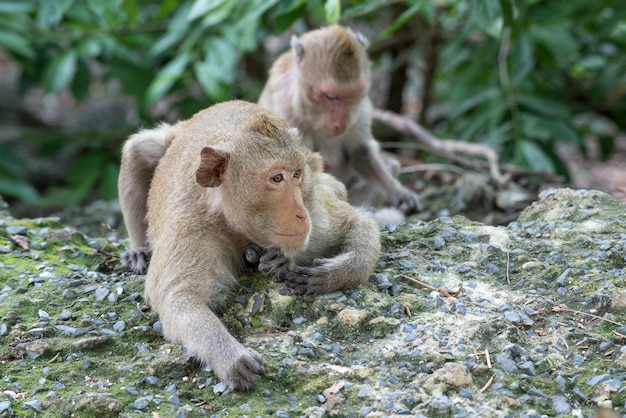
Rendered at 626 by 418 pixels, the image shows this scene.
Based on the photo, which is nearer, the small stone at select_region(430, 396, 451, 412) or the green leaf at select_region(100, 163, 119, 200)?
the small stone at select_region(430, 396, 451, 412)

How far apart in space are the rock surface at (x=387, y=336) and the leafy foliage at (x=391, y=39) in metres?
2.70

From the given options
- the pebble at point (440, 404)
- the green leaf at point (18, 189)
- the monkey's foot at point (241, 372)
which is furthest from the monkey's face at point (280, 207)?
the green leaf at point (18, 189)

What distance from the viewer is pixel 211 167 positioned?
170 inches

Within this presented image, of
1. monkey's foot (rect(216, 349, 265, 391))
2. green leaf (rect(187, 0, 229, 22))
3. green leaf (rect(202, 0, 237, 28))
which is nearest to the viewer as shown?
monkey's foot (rect(216, 349, 265, 391))

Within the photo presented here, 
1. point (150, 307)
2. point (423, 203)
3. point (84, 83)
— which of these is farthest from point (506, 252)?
point (84, 83)

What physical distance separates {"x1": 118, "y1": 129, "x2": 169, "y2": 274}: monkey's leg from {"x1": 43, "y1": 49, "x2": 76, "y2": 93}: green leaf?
3631mm

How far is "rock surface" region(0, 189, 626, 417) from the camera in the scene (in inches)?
147

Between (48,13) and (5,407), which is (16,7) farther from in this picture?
(5,407)

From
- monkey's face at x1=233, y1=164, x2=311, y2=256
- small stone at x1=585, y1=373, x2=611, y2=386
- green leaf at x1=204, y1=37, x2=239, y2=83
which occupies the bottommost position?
small stone at x1=585, y1=373, x2=611, y2=386

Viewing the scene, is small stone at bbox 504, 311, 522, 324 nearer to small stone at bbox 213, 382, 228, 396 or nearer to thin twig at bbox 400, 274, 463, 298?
thin twig at bbox 400, 274, 463, 298

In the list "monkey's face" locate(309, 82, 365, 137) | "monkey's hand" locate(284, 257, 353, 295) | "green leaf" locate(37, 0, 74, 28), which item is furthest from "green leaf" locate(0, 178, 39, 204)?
"monkey's hand" locate(284, 257, 353, 295)

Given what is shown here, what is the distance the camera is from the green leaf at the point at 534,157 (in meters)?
8.09

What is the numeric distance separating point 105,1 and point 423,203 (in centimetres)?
374

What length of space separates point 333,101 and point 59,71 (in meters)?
3.47
